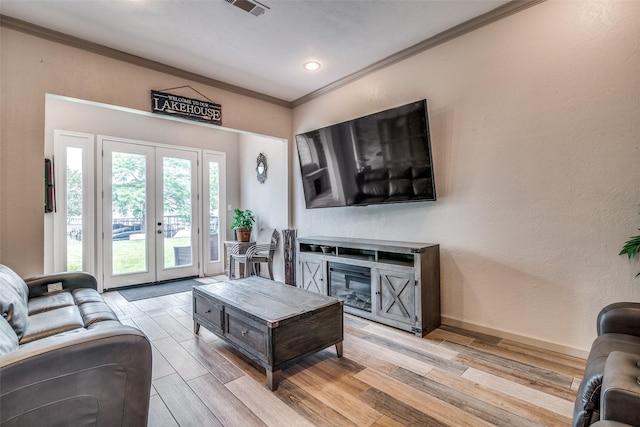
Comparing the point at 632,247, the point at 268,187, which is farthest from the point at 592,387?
the point at 268,187

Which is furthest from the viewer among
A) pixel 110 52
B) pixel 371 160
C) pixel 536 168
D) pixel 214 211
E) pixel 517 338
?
pixel 214 211

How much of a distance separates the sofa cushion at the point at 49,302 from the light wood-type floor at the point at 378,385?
0.78 metres

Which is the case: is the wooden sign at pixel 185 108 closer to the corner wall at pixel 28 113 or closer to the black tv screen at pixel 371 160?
the corner wall at pixel 28 113

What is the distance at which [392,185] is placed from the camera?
319 cm

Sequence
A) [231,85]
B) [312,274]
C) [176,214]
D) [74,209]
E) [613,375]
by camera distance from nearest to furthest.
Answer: [613,375] → [312,274] → [231,85] → [74,209] → [176,214]

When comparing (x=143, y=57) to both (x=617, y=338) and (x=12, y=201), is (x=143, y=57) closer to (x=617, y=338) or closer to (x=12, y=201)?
(x=12, y=201)

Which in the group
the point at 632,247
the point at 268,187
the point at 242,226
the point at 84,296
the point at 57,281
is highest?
the point at 268,187

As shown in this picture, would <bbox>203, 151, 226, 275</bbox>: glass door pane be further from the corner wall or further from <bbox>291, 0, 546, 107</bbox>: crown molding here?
<bbox>291, 0, 546, 107</bbox>: crown molding

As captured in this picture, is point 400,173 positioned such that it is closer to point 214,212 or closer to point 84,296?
point 84,296

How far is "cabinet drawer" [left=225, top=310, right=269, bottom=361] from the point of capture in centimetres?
A: 204

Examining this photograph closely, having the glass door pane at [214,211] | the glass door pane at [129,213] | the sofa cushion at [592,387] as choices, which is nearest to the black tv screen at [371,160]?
the sofa cushion at [592,387]

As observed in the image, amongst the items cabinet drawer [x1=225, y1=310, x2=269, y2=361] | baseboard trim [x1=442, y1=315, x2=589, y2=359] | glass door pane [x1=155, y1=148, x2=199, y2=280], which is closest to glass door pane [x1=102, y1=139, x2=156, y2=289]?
glass door pane [x1=155, y1=148, x2=199, y2=280]

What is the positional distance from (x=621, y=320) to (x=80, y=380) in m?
2.70

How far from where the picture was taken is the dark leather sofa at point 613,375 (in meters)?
1.02
